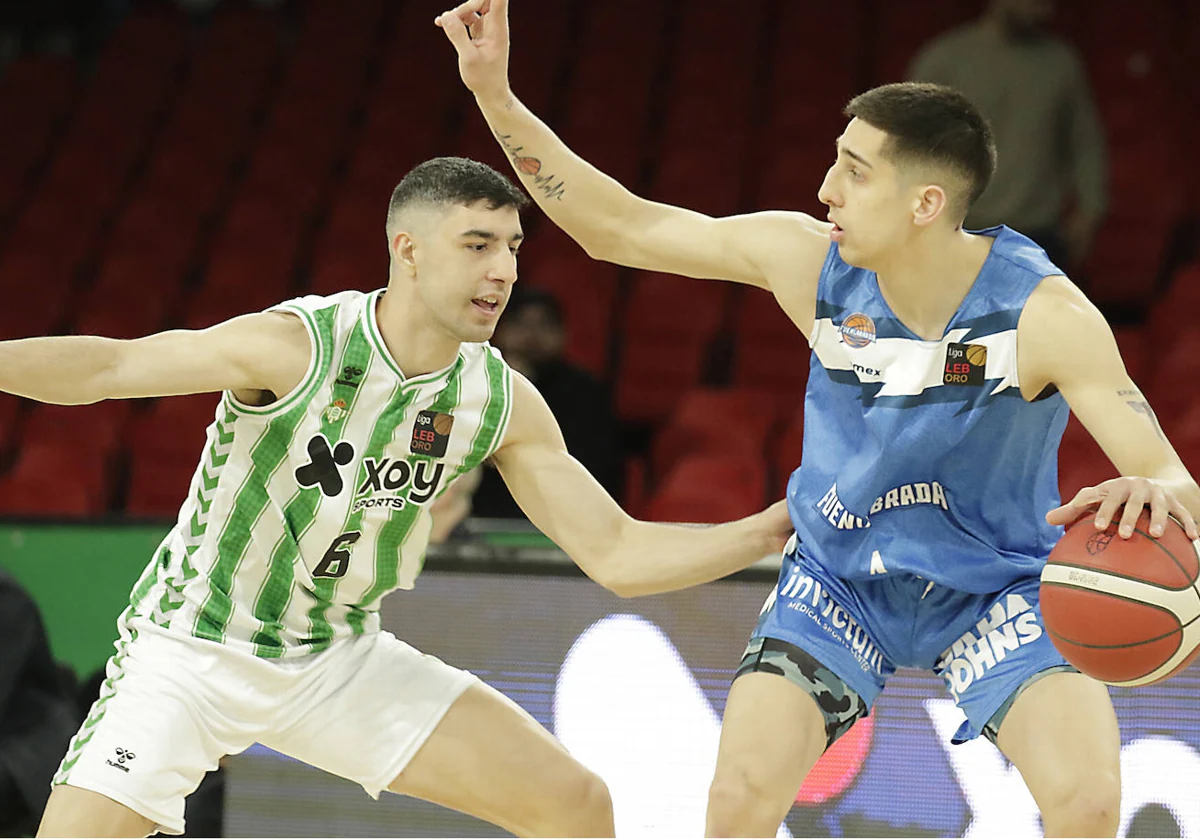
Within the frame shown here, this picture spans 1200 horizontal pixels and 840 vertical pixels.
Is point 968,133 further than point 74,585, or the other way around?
point 74,585

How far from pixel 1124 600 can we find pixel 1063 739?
1.20 ft

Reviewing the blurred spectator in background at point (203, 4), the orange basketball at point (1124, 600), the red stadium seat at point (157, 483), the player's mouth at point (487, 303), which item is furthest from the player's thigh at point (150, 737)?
Answer: the blurred spectator in background at point (203, 4)

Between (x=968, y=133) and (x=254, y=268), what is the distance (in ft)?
20.0

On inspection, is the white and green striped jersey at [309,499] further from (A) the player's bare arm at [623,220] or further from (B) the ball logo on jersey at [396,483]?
(A) the player's bare arm at [623,220]

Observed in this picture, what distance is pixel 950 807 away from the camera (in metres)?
4.65

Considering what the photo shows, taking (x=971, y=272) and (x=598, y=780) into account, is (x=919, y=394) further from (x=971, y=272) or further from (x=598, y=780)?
(x=598, y=780)

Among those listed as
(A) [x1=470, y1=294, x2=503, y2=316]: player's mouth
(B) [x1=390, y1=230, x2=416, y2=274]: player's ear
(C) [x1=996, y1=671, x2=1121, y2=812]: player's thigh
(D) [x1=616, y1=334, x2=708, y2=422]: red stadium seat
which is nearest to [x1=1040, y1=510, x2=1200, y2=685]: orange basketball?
(C) [x1=996, y1=671, x2=1121, y2=812]: player's thigh

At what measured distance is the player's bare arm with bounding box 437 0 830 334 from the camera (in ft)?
12.5

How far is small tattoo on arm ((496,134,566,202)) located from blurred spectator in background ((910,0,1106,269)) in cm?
302

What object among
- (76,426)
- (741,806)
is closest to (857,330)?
(741,806)

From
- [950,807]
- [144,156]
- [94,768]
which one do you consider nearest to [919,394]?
[950,807]

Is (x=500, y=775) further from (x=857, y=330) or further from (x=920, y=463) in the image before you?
(x=857, y=330)

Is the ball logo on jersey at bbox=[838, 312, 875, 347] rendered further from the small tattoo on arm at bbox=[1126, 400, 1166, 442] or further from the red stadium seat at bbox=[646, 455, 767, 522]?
the red stadium seat at bbox=[646, 455, 767, 522]

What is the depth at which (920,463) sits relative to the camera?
3551 mm
